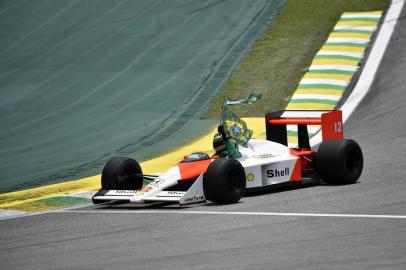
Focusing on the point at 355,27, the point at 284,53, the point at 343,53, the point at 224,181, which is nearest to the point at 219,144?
the point at 224,181

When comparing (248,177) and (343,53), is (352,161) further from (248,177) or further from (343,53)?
(343,53)

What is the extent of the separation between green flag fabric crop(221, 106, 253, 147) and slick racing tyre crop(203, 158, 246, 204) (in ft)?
3.32

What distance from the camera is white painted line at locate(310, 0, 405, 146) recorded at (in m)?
22.9

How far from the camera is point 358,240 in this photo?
37.9 ft

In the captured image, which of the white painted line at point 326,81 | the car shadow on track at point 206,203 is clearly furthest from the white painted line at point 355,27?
the car shadow on track at point 206,203

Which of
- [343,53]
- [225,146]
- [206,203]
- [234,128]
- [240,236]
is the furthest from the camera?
[343,53]

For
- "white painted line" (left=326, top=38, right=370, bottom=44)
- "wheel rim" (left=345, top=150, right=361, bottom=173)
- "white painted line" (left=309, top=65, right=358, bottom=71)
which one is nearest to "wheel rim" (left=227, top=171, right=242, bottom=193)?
"wheel rim" (left=345, top=150, right=361, bottom=173)

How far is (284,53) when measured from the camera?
2744cm

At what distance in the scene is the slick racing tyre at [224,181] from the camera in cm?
1430

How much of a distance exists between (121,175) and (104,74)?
11.1m

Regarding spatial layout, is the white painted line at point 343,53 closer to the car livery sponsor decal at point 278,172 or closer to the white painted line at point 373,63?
the white painted line at point 373,63

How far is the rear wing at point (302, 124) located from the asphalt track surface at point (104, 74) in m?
3.89

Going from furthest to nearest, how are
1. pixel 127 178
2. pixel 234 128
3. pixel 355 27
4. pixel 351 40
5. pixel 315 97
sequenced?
pixel 355 27 < pixel 351 40 < pixel 315 97 < pixel 127 178 < pixel 234 128

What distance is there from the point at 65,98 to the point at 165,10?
290 inches
